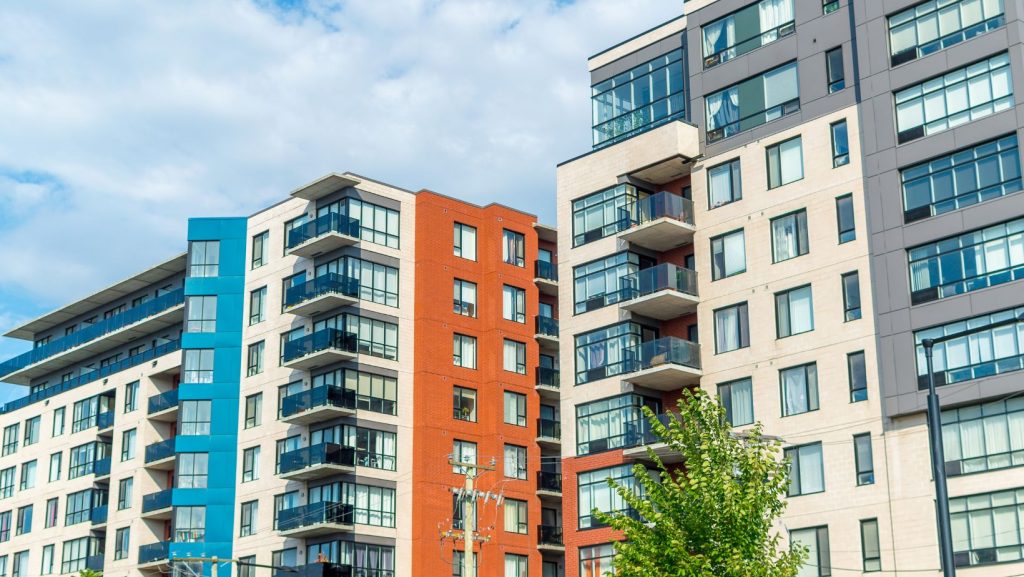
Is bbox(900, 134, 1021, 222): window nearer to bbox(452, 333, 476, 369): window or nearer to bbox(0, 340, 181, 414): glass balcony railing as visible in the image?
bbox(452, 333, 476, 369): window

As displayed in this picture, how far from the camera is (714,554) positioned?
38.2 metres

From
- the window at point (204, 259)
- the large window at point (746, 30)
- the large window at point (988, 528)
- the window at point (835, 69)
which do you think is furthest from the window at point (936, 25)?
the window at point (204, 259)

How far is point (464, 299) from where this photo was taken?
76750mm

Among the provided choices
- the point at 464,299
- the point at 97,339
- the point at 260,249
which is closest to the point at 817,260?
the point at 464,299

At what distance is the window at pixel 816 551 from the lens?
49219 mm

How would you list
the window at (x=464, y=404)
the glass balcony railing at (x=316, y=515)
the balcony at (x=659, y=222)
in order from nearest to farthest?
the balcony at (x=659, y=222), the glass balcony railing at (x=316, y=515), the window at (x=464, y=404)

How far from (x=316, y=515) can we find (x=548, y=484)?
1352 cm

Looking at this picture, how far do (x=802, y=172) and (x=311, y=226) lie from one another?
3052cm

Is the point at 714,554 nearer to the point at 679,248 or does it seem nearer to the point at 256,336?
the point at 679,248

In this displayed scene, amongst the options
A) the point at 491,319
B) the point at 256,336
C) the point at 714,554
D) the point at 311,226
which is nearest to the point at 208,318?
the point at 256,336

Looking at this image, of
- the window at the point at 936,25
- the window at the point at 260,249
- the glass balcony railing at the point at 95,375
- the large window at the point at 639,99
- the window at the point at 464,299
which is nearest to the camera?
the window at the point at 936,25

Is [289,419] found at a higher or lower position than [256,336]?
lower

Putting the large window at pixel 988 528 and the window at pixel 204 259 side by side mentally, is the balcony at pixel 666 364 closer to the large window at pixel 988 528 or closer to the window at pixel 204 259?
the large window at pixel 988 528

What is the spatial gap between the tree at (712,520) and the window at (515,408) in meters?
35.3
